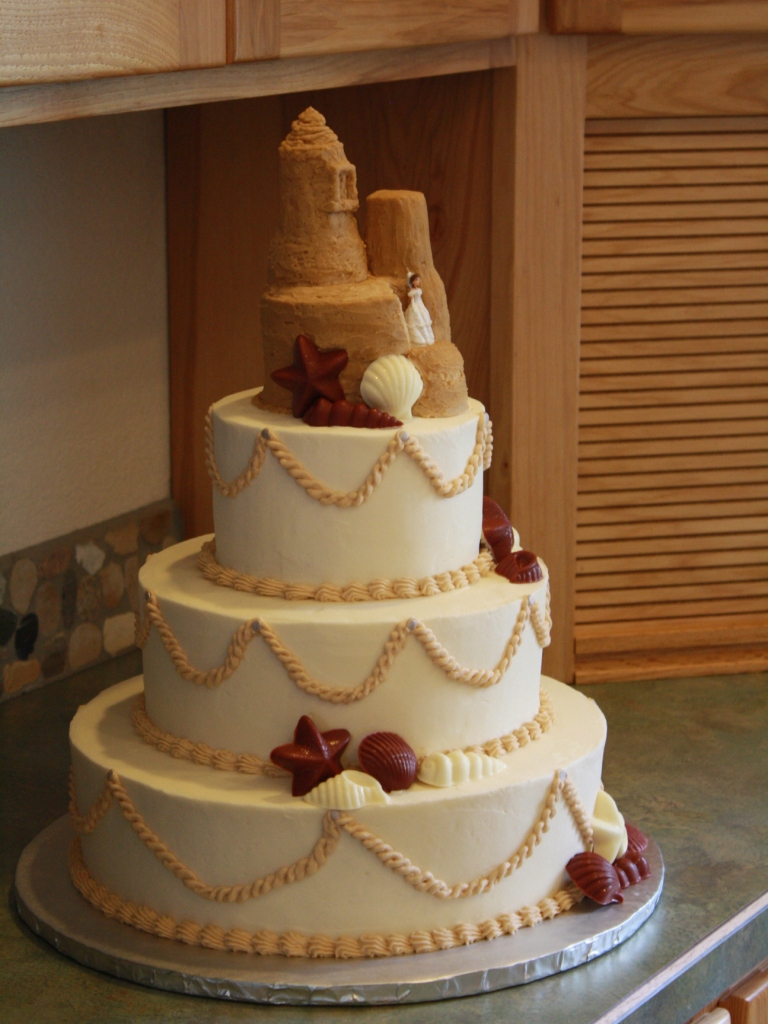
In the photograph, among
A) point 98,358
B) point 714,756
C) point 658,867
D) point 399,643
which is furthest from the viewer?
point 98,358

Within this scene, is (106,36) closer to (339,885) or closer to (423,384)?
(423,384)

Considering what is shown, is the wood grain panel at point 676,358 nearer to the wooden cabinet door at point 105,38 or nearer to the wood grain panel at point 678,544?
the wood grain panel at point 678,544

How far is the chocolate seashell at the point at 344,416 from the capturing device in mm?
1553

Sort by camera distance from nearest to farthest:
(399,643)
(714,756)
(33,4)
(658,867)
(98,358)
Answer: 1. (33,4)
2. (399,643)
3. (658,867)
4. (714,756)
5. (98,358)

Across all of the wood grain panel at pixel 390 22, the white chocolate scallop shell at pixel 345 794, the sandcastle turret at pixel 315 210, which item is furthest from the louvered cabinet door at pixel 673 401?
the white chocolate scallop shell at pixel 345 794

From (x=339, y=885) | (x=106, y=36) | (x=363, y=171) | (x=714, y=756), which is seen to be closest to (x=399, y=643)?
(x=339, y=885)

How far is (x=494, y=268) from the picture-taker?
216cm

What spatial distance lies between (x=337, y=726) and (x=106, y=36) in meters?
0.73

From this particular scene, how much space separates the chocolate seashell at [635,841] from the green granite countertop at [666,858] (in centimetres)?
6

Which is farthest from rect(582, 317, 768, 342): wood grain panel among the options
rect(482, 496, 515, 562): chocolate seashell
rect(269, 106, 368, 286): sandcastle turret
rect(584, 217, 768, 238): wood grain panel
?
rect(269, 106, 368, 286): sandcastle turret

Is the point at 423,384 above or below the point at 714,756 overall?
above

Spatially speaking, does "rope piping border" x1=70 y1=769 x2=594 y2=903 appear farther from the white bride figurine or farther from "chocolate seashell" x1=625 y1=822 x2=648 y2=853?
the white bride figurine

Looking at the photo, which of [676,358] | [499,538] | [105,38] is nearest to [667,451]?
[676,358]

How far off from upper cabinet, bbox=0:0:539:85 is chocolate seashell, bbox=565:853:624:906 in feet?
3.15
